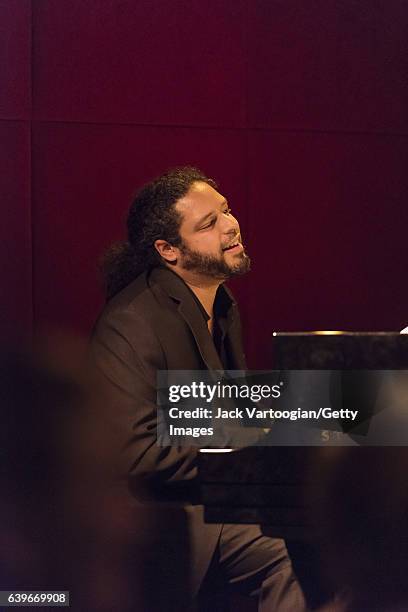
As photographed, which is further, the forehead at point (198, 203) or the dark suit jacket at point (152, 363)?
the forehead at point (198, 203)

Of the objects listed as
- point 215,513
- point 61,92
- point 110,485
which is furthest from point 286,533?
point 61,92

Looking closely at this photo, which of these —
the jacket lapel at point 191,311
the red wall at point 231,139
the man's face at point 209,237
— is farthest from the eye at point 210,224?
the red wall at point 231,139

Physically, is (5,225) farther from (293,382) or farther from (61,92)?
(293,382)

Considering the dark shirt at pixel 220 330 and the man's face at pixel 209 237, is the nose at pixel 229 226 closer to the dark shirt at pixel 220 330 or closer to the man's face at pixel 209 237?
the man's face at pixel 209 237

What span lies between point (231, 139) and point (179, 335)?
562 millimetres

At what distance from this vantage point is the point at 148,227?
210 cm

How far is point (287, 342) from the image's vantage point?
150 cm

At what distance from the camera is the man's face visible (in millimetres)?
1974

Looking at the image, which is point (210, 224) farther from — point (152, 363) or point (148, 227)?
point (152, 363)

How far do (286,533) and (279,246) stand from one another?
3.01ft

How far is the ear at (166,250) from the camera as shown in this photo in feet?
6.77

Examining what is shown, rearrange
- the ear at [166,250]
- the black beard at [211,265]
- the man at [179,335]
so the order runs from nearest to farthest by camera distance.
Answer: the man at [179,335], the black beard at [211,265], the ear at [166,250]

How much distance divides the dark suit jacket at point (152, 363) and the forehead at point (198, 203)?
0.45 ft

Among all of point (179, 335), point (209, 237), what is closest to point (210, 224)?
point (209, 237)
